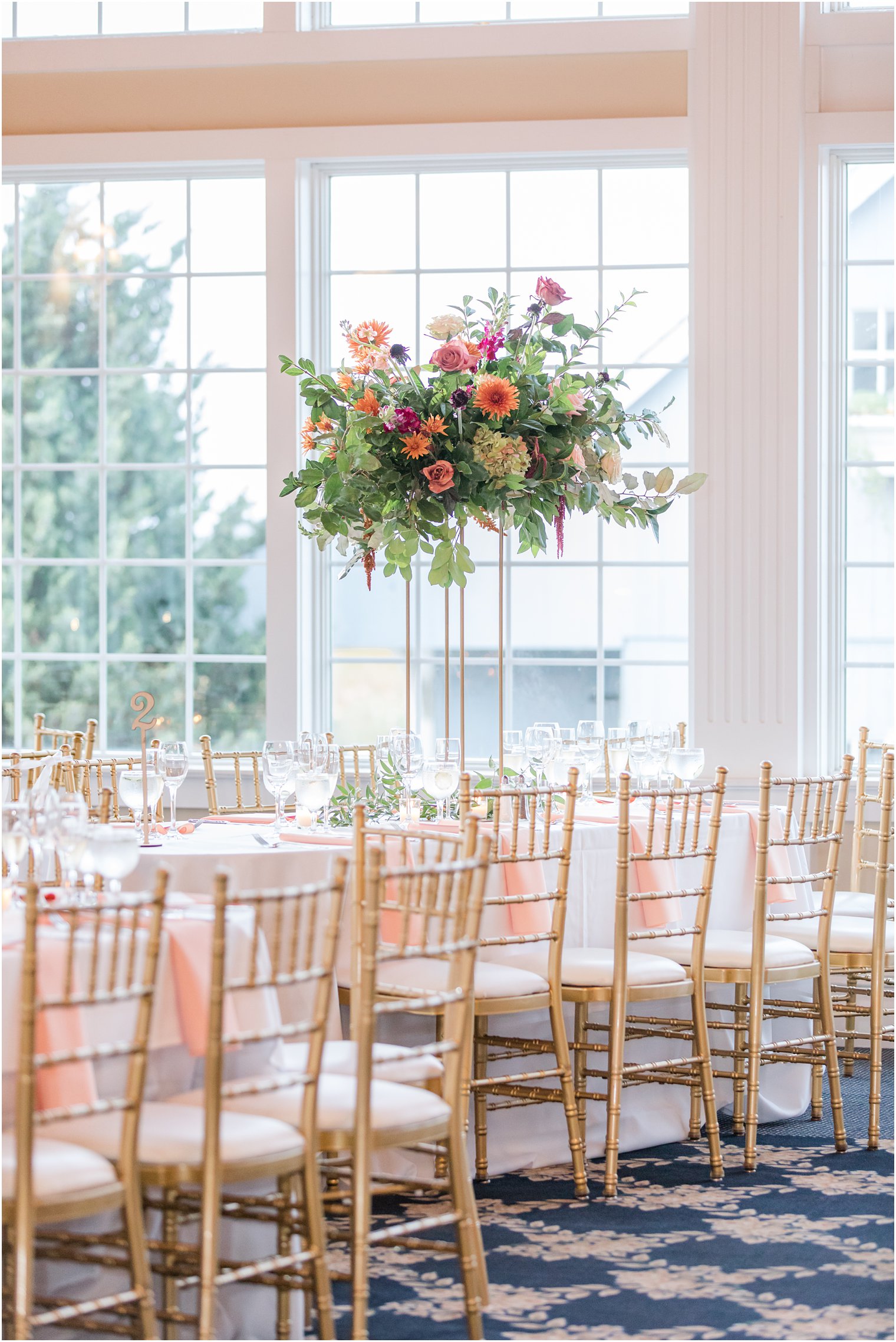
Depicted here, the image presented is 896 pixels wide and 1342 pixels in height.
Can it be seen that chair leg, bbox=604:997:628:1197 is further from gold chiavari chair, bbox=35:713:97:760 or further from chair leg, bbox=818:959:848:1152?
gold chiavari chair, bbox=35:713:97:760

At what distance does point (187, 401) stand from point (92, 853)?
375 centimetres

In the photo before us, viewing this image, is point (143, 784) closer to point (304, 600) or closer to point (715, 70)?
point (304, 600)

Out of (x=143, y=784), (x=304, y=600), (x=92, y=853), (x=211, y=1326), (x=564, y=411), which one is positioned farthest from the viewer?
(x=304, y=600)

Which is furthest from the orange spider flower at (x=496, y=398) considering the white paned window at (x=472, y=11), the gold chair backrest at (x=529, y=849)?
the white paned window at (x=472, y=11)

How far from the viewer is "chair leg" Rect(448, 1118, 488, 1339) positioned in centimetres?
277

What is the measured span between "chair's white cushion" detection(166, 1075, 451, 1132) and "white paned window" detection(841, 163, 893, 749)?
12.1 ft

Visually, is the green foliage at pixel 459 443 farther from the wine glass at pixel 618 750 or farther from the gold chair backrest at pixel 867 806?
the gold chair backrest at pixel 867 806

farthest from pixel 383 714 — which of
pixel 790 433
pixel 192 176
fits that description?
pixel 192 176

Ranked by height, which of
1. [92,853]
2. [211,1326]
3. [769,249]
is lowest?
[211,1326]

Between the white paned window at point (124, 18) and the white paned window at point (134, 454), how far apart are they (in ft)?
2.06

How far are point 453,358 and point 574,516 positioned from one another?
197 cm

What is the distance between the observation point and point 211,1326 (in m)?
2.38

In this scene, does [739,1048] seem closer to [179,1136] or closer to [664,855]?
[664,855]

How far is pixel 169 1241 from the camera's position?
2.63 metres
